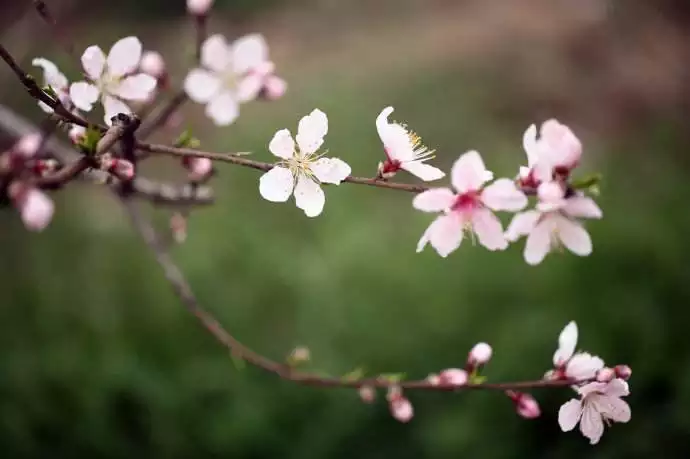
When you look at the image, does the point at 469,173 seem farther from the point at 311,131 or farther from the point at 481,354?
the point at 481,354

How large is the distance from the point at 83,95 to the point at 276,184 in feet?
0.56

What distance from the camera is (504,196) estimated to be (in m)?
0.45

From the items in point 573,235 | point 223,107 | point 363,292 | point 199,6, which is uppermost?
point 363,292

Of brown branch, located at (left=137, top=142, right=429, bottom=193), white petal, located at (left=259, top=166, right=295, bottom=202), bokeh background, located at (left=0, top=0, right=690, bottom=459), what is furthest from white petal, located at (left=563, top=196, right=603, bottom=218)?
bokeh background, located at (left=0, top=0, right=690, bottom=459)

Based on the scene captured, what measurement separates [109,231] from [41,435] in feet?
2.54

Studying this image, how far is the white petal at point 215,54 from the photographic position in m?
0.61

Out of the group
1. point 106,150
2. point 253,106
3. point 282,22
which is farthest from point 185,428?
point 282,22

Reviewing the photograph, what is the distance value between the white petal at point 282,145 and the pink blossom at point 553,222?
18 cm

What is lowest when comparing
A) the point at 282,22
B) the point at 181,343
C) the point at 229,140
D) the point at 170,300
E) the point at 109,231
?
the point at 181,343

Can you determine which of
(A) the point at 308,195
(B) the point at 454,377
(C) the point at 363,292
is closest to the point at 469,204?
(A) the point at 308,195

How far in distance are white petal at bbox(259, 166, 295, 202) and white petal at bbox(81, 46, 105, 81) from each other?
0.17 metres

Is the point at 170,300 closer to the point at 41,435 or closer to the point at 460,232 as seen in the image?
the point at 41,435

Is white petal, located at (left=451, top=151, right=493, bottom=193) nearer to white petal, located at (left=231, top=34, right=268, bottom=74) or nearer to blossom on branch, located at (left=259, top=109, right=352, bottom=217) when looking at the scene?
blossom on branch, located at (left=259, top=109, right=352, bottom=217)

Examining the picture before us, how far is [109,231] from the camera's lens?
6.92ft
